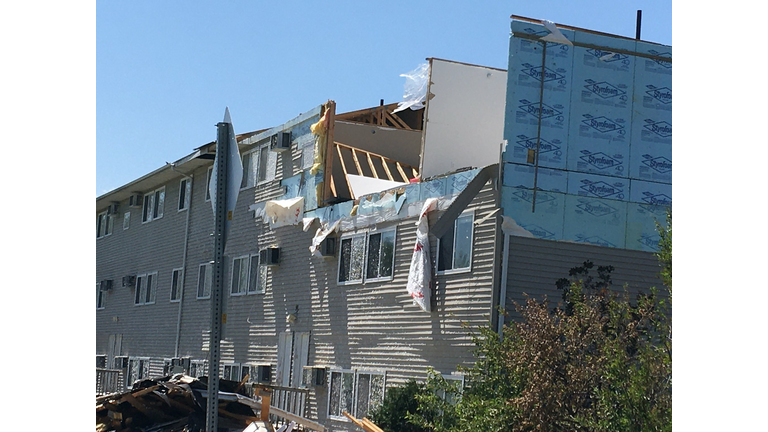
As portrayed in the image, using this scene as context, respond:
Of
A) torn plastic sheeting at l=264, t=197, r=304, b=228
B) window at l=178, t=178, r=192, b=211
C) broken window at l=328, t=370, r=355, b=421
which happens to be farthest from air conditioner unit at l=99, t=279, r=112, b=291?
broken window at l=328, t=370, r=355, b=421

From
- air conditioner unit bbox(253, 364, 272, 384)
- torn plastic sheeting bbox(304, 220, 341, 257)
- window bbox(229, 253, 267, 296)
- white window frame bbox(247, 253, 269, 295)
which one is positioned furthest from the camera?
window bbox(229, 253, 267, 296)

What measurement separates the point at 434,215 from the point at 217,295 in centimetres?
1215

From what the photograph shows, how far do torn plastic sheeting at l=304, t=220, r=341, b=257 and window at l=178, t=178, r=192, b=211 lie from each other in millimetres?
8942

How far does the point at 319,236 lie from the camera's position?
70.6 ft

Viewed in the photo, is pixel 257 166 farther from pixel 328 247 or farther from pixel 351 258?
pixel 351 258

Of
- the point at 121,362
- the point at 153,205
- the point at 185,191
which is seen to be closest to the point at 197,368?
the point at 185,191

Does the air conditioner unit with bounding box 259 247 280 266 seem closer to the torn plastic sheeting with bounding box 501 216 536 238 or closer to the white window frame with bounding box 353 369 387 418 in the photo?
the white window frame with bounding box 353 369 387 418

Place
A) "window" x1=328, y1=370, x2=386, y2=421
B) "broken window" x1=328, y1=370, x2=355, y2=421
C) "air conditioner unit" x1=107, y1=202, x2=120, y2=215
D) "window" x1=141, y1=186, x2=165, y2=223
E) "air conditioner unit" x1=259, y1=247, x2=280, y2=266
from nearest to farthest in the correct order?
"window" x1=328, y1=370, x2=386, y2=421
"broken window" x1=328, y1=370, x2=355, y2=421
"air conditioner unit" x1=259, y1=247, x2=280, y2=266
"window" x1=141, y1=186, x2=165, y2=223
"air conditioner unit" x1=107, y1=202, x2=120, y2=215

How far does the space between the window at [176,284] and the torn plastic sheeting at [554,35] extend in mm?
16317

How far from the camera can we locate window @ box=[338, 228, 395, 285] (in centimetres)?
1905

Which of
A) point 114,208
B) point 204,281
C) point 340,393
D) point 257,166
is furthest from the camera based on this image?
point 114,208

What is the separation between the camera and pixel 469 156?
64.2 ft

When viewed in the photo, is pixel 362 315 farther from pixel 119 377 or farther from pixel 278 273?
pixel 119 377

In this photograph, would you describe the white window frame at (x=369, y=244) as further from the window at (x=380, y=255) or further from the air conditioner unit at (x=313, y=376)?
the air conditioner unit at (x=313, y=376)
